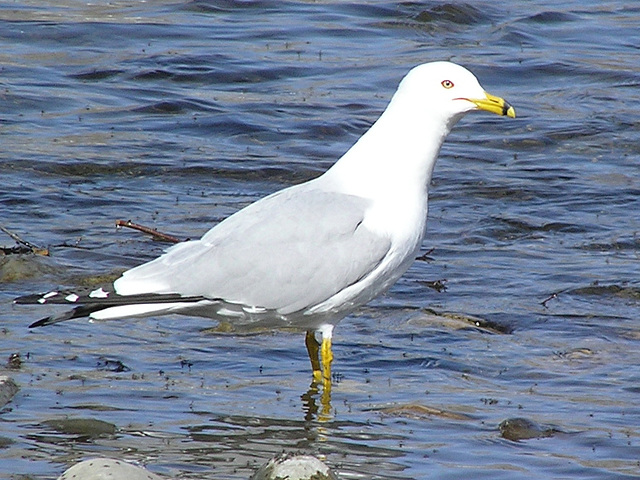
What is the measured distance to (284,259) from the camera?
5918mm

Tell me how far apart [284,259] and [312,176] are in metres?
4.72

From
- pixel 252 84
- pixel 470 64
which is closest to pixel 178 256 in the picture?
pixel 252 84

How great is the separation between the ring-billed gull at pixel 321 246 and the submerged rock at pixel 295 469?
1453 mm

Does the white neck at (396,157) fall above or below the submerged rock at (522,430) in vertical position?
above

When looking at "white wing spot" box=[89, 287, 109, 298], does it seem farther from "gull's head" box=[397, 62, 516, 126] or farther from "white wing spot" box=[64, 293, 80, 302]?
"gull's head" box=[397, 62, 516, 126]

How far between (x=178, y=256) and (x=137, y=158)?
192 inches

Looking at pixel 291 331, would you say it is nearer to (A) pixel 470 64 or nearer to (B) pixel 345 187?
(B) pixel 345 187

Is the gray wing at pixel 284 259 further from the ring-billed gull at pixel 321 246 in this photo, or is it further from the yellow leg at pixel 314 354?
the yellow leg at pixel 314 354

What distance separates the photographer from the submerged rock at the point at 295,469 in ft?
14.5

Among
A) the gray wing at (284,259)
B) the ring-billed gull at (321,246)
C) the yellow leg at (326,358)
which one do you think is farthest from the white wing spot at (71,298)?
the yellow leg at (326,358)

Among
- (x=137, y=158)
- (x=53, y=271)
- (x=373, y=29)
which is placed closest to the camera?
(x=53, y=271)

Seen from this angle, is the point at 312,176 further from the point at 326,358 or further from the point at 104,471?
the point at 104,471

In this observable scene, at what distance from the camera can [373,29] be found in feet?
51.9

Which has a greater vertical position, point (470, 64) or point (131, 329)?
point (470, 64)
